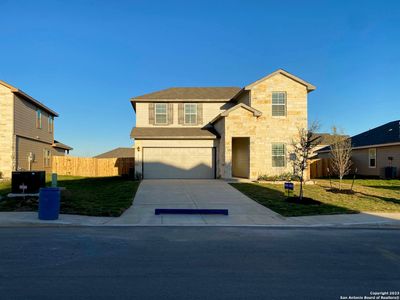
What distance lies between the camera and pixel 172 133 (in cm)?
2419

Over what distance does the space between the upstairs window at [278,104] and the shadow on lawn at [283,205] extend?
6.99 m

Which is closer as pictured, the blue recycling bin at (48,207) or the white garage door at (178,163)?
the blue recycling bin at (48,207)

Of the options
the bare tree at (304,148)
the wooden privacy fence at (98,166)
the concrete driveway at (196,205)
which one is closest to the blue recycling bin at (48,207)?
the concrete driveway at (196,205)

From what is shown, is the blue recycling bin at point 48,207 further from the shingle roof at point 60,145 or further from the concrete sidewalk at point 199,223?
the shingle roof at point 60,145

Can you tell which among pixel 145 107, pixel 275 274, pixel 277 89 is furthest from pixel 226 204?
pixel 145 107

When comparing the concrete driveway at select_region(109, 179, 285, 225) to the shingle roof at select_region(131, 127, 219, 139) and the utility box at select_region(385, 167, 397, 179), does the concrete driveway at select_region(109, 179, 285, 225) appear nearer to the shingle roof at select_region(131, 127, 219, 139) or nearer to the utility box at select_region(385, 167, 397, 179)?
the shingle roof at select_region(131, 127, 219, 139)

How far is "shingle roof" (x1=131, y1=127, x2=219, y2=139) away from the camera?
23.4 m

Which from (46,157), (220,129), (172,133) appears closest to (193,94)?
(172,133)

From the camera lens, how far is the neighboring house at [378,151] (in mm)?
26812

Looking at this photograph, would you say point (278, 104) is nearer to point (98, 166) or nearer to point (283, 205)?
point (283, 205)

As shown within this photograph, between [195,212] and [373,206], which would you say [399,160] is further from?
[195,212]

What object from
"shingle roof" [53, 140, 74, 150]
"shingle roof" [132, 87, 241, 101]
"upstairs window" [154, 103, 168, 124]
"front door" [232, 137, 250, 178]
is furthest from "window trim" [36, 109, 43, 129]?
"front door" [232, 137, 250, 178]

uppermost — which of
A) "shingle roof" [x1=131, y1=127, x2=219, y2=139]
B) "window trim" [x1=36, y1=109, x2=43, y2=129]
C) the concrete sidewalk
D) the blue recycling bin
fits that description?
"window trim" [x1=36, y1=109, x2=43, y2=129]

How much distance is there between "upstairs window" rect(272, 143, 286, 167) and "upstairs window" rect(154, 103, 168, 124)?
365 inches
